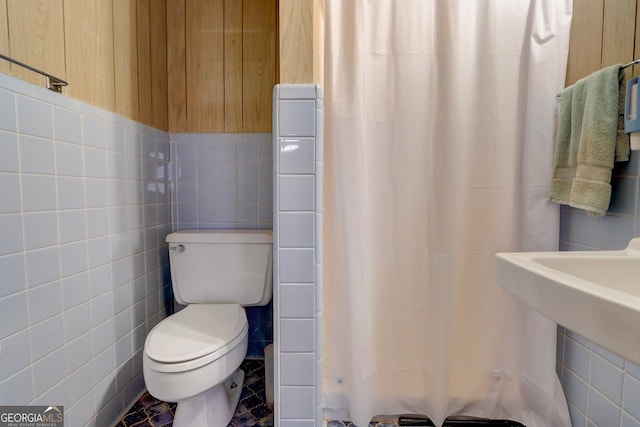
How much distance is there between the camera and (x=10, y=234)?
0.82 m

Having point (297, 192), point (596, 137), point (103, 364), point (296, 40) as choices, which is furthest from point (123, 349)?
point (596, 137)

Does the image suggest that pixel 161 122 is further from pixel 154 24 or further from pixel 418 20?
pixel 418 20

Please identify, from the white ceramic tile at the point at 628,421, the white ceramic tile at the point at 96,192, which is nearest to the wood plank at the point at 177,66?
the white ceramic tile at the point at 96,192

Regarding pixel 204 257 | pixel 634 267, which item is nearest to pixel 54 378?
pixel 204 257

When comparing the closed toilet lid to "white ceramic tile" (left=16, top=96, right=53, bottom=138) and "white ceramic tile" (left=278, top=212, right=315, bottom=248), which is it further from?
"white ceramic tile" (left=16, top=96, right=53, bottom=138)

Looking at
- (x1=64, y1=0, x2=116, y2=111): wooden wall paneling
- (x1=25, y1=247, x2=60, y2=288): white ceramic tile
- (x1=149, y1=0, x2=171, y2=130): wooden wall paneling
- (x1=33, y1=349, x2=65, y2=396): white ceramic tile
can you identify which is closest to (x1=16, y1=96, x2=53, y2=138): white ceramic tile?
(x1=64, y1=0, x2=116, y2=111): wooden wall paneling

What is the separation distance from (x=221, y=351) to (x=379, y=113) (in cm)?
107

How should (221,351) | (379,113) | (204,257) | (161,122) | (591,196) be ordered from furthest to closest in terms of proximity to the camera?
(161,122) → (204,257) → (379,113) → (221,351) → (591,196)

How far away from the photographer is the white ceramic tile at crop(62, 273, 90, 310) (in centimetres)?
100

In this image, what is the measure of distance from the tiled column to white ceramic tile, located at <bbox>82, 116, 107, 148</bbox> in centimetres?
70

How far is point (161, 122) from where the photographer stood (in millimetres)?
1570

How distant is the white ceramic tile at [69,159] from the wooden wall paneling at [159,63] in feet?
1.65

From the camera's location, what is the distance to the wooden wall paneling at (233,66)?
1.58 meters

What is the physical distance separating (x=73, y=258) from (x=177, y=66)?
1.11 meters
